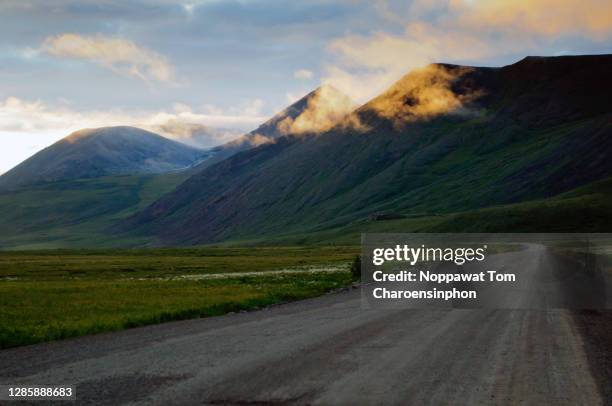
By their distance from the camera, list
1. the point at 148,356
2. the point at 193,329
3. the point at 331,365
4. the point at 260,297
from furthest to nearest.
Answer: the point at 260,297, the point at 193,329, the point at 148,356, the point at 331,365

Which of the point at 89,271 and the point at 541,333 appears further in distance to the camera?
the point at 89,271

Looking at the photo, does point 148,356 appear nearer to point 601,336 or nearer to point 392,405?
point 392,405

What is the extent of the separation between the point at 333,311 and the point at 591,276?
84.3ft

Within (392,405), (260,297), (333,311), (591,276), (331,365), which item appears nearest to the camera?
(392,405)

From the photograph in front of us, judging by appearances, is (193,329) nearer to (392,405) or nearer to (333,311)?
(333,311)

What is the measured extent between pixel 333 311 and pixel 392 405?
16952 mm

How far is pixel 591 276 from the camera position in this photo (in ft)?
156

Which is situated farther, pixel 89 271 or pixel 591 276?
pixel 89 271

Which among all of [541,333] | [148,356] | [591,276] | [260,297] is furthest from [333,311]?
[591,276]

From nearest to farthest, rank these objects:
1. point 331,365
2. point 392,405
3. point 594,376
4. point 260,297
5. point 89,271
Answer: point 392,405
point 594,376
point 331,365
point 260,297
point 89,271

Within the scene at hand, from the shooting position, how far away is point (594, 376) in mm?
15734

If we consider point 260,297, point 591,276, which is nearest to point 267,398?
point 260,297

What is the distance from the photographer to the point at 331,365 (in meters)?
16.9

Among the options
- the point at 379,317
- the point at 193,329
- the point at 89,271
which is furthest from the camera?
the point at 89,271
